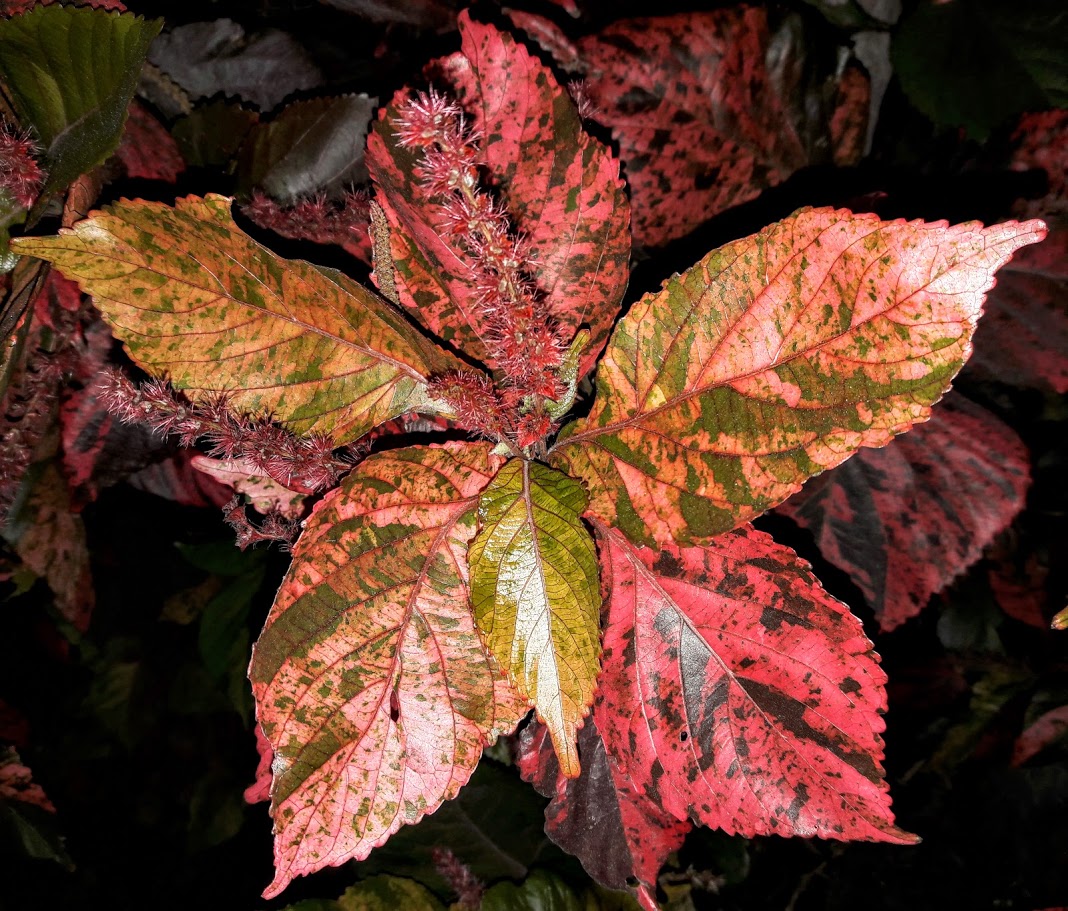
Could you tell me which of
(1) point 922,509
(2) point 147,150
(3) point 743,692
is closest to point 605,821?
(3) point 743,692

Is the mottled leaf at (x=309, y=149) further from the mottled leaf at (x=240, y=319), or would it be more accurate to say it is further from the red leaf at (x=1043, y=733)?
the red leaf at (x=1043, y=733)

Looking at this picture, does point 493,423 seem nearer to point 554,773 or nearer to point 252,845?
point 554,773

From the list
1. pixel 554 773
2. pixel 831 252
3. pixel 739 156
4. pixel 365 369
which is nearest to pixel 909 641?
pixel 554 773

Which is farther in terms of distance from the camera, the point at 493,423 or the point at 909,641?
the point at 909,641

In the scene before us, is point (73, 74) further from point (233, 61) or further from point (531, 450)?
point (531, 450)

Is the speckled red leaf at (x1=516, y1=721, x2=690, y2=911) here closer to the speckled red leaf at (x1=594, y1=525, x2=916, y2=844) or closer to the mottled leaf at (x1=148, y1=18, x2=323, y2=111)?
the speckled red leaf at (x1=594, y1=525, x2=916, y2=844)

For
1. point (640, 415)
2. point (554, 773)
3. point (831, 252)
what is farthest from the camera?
point (554, 773)

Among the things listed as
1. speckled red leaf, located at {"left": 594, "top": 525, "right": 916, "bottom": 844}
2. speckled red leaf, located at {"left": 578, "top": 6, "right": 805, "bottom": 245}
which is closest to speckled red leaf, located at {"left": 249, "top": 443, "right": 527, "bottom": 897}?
speckled red leaf, located at {"left": 594, "top": 525, "right": 916, "bottom": 844}

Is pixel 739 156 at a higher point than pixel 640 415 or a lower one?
higher
